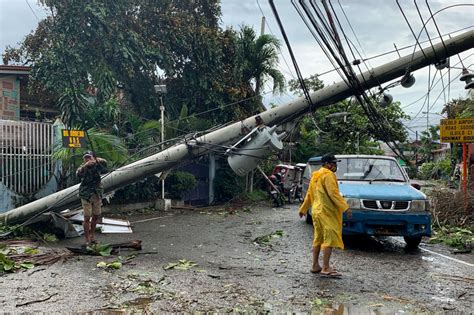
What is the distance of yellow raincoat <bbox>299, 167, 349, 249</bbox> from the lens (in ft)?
22.0

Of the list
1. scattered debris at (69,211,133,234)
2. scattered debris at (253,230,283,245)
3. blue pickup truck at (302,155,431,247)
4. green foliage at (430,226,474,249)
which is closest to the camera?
blue pickup truck at (302,155,431,247)

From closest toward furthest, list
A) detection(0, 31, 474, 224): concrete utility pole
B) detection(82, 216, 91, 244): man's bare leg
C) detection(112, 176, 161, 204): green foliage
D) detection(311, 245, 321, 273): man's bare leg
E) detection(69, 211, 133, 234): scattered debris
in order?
detection(311, 245, 321, 273): man's bare leg < detection(82, 216, 91, 244): man's bare leg < detection(0, 31, 474, 224): concrete utility pole < detection(69, 211, 133, 234): scattered debris < detection(112, 176, 161, 204): green foliage

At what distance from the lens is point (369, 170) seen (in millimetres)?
10000

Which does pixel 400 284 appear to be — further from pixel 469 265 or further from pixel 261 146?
pixel 261 146

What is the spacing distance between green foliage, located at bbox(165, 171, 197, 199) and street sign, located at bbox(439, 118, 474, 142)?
349 inches

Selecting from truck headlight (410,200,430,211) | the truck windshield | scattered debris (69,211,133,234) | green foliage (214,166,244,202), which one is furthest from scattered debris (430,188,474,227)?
green foliage (214,166,244,202)

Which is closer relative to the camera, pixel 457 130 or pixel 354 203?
pixel 354 203

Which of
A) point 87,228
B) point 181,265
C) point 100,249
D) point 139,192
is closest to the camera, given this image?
point 181,265

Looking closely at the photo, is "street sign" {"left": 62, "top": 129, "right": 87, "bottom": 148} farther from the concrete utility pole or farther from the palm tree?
the palm tree

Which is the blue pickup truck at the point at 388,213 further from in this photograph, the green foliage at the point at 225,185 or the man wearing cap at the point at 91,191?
the green foliage at the point at 225,185

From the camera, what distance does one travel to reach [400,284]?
641cm

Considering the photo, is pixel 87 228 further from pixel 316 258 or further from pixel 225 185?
pixel 225 185

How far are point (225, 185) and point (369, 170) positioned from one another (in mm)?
9363

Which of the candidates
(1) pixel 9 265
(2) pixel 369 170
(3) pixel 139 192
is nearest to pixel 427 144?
(3) pixel 139 192
